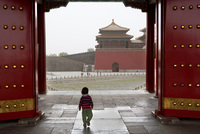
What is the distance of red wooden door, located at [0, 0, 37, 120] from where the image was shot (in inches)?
143

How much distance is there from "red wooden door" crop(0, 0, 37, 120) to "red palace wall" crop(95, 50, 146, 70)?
31.0 metres

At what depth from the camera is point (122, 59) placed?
34.7m

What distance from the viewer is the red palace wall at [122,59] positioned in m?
34.6

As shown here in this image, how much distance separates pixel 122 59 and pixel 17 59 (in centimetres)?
3154

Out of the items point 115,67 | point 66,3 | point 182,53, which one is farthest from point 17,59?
point 115,67

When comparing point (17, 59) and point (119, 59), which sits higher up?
point (119, 59)

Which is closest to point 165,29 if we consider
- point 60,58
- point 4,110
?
point 4,110

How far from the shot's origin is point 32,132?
3.16 metres

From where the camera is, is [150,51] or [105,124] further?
[150,51]

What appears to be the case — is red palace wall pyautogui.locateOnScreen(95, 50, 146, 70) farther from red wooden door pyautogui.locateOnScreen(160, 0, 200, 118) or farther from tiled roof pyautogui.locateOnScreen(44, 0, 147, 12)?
red wooden door pyautogui.locateOnScreen(160, 0, 200, 118)

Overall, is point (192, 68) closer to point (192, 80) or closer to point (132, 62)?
point (192, 80)

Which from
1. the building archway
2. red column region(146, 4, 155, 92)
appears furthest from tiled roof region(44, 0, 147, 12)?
the building archway

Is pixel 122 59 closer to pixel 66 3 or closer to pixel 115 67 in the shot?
pixel 115 67

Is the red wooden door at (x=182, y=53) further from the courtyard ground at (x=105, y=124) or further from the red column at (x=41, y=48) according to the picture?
the red column at (x=41, y=48)
